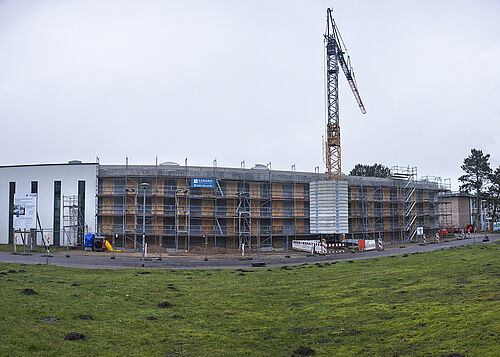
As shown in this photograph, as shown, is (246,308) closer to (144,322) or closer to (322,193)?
(144,322)

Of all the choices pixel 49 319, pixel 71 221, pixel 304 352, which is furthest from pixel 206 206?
pixel 304 352

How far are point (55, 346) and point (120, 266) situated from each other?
73.0 ft

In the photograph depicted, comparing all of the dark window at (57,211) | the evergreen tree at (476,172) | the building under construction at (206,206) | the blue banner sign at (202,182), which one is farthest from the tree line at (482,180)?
the dark window at (57,211)

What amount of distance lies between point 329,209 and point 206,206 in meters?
16.8

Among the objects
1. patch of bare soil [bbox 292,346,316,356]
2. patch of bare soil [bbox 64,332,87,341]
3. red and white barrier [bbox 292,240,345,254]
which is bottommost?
red and white barrier [bbox 292,240,345,254]

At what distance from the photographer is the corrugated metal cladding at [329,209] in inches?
2157

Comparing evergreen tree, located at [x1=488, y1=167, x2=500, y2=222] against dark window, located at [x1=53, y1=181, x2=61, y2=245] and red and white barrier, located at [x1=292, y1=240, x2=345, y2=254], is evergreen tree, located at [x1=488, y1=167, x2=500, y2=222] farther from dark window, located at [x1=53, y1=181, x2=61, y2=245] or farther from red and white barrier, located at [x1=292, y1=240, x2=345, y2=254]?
dark window, located at [x1=53, y1=181, x2=61, y2=245]

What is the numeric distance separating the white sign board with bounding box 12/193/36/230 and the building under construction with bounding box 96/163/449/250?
947 centimetres

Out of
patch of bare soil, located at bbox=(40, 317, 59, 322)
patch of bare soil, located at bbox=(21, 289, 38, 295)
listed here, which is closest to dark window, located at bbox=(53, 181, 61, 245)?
patch of bare soil, located at bbox=(21, 289, 38, 295)

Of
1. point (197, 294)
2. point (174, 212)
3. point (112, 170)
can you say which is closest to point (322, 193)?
point (174, 212)

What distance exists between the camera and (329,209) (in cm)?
5484

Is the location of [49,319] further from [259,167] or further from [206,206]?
[259,167]

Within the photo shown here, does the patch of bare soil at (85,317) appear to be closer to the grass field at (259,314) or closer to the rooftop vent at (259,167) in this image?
the grass field at (259,314)

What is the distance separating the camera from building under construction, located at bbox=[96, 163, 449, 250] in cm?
5184
